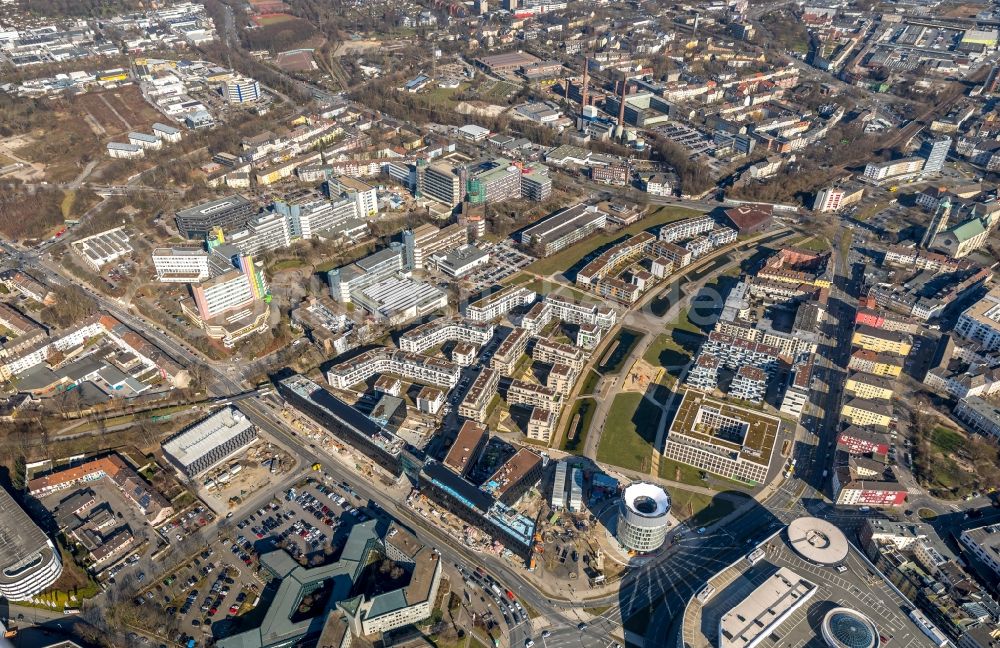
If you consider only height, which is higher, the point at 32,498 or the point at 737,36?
the point at 737,36

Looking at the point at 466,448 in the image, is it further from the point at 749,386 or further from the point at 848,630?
the point at 848,630

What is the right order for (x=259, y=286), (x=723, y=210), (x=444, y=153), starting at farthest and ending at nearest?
(x=444, y=153) → (x=723, y=210) → (x=259, y=286)

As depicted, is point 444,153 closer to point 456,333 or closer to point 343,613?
point 456,333

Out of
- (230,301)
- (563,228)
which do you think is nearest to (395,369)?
(230,301)

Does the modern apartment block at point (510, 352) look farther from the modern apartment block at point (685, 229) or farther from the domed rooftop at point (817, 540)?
the domed rooftop at point (817, 540)

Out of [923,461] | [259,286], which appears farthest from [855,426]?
[259,286]

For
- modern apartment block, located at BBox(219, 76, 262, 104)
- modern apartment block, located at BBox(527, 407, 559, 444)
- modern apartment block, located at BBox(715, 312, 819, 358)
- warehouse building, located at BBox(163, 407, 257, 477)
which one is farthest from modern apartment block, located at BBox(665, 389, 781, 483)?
modern apartment block, located at BBox(219, 76, 262, 104)
